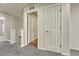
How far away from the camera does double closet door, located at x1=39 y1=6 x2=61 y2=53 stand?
2270mm

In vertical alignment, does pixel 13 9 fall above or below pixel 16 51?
above

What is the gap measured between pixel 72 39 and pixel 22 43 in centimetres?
121

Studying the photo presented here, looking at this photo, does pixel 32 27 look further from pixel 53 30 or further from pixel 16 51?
pixel 16 51

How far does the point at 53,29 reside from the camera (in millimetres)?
2322

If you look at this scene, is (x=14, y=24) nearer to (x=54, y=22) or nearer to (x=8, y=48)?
(x=8, y=48)

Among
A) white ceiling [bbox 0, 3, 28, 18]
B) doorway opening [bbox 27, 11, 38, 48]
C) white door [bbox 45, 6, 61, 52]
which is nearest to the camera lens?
white ceiling [bbox 0, 3, 28, 18]

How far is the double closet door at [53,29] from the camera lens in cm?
227

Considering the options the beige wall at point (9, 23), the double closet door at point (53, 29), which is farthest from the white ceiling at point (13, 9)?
the double closet door at point (53, 29)

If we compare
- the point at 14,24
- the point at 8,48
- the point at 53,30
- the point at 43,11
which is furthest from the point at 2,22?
the point at 53,30

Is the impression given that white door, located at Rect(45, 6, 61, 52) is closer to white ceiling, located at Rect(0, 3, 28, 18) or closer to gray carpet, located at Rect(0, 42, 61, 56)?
gray carpet, located at Rect(0, 42, 61, 56)

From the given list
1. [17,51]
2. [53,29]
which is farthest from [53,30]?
[17,51]

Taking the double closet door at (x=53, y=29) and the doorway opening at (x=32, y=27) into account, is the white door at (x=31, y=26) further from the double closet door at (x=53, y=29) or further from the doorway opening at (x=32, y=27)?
the double closet door at (x=53, y=29)

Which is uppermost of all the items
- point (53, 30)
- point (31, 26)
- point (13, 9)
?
point (13, 9)

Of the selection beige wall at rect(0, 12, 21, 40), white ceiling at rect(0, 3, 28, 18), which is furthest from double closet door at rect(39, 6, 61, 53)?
beige wall at rect(0, 12, 21, 40)
